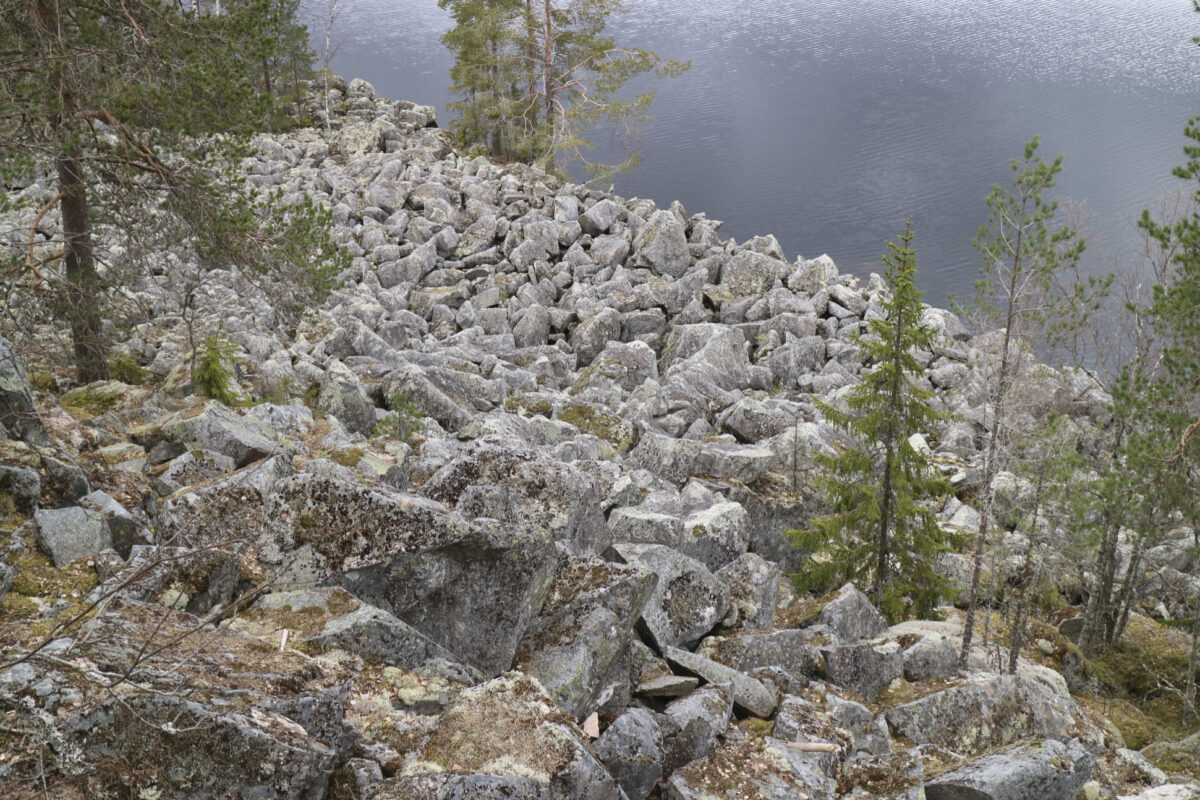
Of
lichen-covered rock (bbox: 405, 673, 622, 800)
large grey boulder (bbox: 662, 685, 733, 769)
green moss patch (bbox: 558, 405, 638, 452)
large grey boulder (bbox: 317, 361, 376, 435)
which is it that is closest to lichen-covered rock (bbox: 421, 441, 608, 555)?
large grey boulder (bbox: 662, 685, 733, 769)

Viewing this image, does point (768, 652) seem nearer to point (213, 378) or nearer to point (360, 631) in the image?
point (360, 631)

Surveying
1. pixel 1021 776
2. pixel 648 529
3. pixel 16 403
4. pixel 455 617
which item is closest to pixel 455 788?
pixel 455 617

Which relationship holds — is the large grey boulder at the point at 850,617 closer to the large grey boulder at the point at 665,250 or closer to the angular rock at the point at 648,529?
the angular rock at the point at 648,529

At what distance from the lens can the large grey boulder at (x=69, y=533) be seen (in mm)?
7938

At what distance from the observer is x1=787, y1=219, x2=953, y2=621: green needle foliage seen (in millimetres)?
15047

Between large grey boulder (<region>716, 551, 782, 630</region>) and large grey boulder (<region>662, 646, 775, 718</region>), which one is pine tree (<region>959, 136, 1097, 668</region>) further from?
large grey boulder (<region>662, 646, 775, 718</region>)

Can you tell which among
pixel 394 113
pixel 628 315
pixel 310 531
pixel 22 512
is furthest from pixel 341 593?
pixel 394 113

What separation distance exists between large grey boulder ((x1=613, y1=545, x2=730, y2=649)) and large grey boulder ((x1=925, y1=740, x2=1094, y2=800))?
358 centimetres

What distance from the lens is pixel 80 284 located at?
48.2ft

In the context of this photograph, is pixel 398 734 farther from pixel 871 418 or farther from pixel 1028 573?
pixel 1028 573

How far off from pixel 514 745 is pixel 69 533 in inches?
207

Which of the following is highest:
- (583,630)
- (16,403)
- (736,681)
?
(16,403)

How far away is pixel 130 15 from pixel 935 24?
104 meters

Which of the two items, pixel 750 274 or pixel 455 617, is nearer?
pixel 455 617
